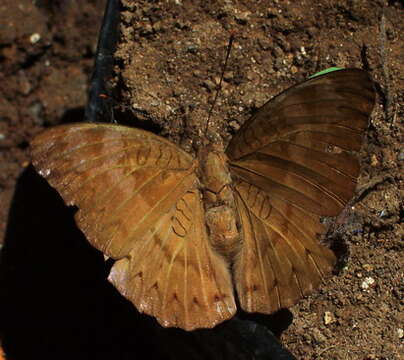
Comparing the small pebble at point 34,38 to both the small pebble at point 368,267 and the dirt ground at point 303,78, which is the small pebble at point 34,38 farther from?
the small pebble at point 368,267

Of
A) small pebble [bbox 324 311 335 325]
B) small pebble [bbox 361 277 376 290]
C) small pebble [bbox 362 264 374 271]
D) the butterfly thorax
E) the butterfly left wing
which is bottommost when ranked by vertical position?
small pebble [bbox 324 311 335 325]

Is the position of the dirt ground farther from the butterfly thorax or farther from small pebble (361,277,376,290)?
the butterfly thorax

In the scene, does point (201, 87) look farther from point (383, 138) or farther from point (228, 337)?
point (228, 337)

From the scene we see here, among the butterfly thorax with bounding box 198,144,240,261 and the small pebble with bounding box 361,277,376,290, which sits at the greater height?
the butterfly thorax with bounding box 198,144,240,261

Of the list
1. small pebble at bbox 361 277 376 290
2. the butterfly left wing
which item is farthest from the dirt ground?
the butterfly left wing

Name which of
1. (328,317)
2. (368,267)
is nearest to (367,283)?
(368,267)

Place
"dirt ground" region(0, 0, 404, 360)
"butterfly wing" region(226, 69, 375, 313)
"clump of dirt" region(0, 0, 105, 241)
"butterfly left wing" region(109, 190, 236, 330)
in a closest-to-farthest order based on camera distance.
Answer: "butterfly wing" region(226, 69, 375, 313) < "butterfly left wing" region(109, 190, 236, 330) < "dirt ground" region(0, 0, 404, 360) < "clump of dirt" region(0, 0, 105, 241)

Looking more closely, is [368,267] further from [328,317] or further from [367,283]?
[328,317]

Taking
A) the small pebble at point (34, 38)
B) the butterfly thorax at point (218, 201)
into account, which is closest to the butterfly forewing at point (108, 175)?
the butterfly thorax at point (218, 201)
